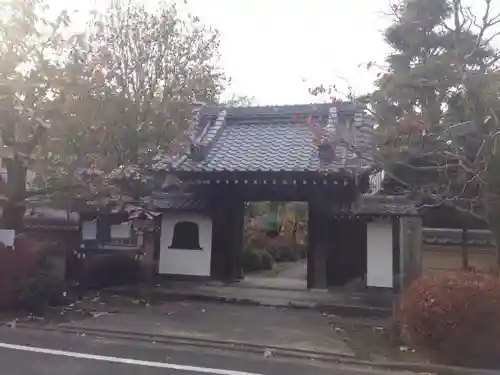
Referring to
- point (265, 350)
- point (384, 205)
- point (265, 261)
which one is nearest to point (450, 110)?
point (384, 205)

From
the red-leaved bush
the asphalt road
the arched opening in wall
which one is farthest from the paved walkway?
the asphalt road

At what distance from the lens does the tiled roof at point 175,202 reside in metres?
14.8

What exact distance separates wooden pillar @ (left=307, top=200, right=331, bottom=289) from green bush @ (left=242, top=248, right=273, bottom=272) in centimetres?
613

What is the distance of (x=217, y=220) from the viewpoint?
14961mm

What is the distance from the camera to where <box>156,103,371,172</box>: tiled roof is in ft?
43.7

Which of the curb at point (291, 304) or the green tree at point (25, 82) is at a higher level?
the green tree at point (25, 82)

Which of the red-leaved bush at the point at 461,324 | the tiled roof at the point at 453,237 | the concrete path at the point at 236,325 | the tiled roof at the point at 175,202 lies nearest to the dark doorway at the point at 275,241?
the tiled roof at the point at 175,202

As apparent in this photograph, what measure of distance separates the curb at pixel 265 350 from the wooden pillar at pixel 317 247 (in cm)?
616

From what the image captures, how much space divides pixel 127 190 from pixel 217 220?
2708mm

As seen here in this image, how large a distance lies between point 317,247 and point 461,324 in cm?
719

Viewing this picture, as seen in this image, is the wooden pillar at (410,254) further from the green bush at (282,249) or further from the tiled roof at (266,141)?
the green bush at (282,249)

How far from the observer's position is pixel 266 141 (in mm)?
15555

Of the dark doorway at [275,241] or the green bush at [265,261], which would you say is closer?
the dark doorway at [275,241]

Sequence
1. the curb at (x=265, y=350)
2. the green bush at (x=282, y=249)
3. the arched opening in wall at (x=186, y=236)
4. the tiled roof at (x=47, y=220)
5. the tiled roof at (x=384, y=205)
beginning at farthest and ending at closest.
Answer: the green bush at (x=282, y=249)
the arched opening in wall at (x=186, y=236)
the tiled roof at (x=47, y=220)
the tiled roof at (x=384, y=205)
the curb at (x=265, y=350)
